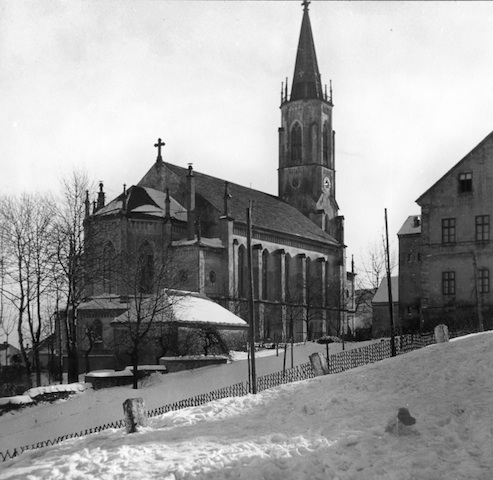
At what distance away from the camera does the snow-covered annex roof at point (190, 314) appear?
31078 millimetres

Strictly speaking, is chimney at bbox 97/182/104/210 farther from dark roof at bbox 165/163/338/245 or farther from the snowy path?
the snowy path

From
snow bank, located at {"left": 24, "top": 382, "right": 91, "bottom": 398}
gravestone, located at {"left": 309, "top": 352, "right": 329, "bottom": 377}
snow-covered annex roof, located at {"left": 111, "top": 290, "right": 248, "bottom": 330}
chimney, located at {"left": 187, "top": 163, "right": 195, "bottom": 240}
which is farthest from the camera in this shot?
chimney, located at {"left": 187, "top": 163, "right": 195, "bottom": 240}

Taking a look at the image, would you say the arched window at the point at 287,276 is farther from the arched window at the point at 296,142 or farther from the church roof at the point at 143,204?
the arched window at the point at 296,142

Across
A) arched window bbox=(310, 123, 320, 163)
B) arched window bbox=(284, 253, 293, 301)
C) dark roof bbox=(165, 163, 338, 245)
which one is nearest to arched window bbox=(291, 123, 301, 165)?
arched window bbox=(310, 123, 320, 163)

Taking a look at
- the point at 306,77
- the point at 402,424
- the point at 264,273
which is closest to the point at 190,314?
the point at 402,424

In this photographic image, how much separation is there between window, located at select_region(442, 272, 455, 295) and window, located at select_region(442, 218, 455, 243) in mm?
1829

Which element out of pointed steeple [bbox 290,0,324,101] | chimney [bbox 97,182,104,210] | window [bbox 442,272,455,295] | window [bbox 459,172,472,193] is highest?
pointed steeple [bbox 290,0,324,101]

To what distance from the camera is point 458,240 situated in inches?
1535

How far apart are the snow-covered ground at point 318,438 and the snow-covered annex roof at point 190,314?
15543 millimetres

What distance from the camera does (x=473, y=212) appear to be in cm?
3869

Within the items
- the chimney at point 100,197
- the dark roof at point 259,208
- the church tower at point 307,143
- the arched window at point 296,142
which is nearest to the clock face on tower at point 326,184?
the church tower at point 307,143

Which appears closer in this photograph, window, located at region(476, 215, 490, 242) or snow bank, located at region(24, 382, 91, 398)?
snow bank, located at region(24, 382, 91, 398)

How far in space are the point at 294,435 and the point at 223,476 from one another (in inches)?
94.2

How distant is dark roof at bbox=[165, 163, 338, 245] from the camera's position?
181 feet
